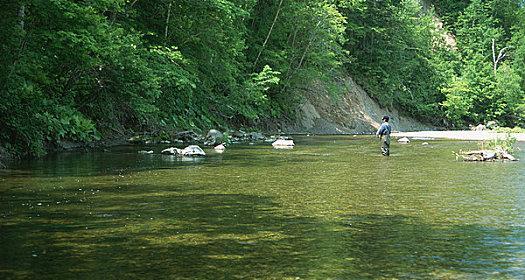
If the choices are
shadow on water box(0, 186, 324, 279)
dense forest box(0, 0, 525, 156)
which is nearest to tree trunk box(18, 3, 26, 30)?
dense forest box(0, 0, 525, 156)

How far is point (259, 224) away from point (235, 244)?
1.11 m

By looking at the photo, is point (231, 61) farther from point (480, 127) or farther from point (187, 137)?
point (480, 127)

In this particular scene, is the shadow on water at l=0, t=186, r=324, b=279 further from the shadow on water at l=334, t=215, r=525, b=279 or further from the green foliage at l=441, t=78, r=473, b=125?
the green foliage at l=441, t=78, r=473, b=125

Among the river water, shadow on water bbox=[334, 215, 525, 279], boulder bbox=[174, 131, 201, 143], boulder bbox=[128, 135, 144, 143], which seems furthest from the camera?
boulder bbox=[174, 131, 201, 143]

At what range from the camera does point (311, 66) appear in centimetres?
4316

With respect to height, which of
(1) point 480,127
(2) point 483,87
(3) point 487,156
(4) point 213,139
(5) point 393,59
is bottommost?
(3) point 487,156

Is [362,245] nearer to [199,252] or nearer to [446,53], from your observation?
[199,252]

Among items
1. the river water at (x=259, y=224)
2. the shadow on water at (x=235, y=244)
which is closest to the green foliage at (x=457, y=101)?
the river water at (x=259, y=224)

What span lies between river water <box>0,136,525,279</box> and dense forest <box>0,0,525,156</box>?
5.42m

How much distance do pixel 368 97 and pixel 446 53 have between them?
54.0 feet

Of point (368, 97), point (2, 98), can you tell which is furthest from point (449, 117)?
point (2, 98)

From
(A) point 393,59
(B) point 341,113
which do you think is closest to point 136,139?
(B) point 341,113

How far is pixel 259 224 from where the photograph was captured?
22.7 feet

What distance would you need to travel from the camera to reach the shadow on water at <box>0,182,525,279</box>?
15.9ft
